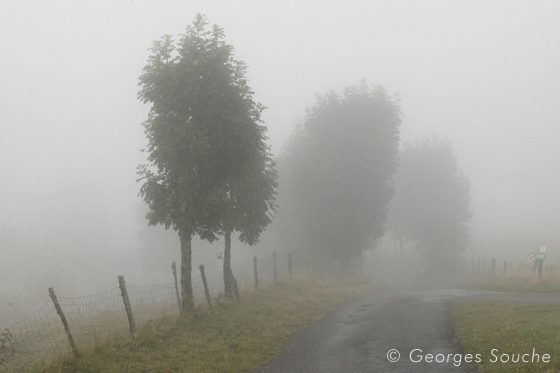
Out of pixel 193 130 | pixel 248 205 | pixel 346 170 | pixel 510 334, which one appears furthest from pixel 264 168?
pixel 346 170

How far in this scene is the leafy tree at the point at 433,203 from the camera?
65062 millimetres

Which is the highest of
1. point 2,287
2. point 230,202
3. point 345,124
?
point 345,124

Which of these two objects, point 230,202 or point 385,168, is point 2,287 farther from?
point 230,202

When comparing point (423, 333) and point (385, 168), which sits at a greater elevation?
point (385, 168)

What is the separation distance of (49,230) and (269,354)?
393ft

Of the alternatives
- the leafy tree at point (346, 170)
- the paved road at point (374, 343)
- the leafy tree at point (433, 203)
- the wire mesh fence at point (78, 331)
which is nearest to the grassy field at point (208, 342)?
A: the wire mesh fence at point (78, 331)

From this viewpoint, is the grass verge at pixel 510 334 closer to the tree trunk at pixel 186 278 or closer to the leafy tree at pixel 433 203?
the tree trunk at pixel 186 278

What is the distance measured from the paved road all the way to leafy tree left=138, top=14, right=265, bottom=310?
598 centimetres

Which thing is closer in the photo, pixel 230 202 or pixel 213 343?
pixel 213 343

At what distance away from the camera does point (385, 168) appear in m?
44.9

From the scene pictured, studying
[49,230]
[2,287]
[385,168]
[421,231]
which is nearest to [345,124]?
[385,168]

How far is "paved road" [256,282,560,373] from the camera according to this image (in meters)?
11.8

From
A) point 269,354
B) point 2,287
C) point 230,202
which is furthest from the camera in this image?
point 2,287

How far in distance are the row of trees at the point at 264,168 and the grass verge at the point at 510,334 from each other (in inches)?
405
